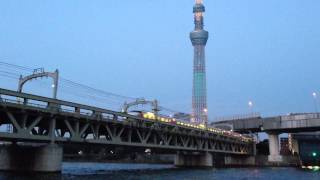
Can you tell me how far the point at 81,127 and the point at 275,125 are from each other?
96962 millimetres

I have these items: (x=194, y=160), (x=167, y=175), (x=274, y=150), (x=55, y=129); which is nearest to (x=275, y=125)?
(x=274, y=150)

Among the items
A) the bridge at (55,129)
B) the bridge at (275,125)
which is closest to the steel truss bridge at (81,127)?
the bridge at (55,129)

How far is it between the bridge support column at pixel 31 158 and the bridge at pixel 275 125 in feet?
341

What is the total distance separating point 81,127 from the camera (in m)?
78.8

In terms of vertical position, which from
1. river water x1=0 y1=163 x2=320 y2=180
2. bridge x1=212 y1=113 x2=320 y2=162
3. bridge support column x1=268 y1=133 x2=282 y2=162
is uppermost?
bridge x1=212 y1=113 x2=320 y2=162

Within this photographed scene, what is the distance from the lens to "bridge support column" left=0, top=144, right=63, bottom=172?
67.1 metres

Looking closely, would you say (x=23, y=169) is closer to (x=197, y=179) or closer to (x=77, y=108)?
(x=77, y=108)

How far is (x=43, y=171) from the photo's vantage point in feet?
219

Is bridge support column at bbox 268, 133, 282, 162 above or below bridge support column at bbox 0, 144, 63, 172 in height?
above

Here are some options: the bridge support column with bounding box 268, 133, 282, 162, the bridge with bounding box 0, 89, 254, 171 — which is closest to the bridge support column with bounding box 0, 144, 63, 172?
the bridge with bounding box 0, 89, 254, 171

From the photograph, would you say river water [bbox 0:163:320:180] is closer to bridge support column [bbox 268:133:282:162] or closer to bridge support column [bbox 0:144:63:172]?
bridge support column [bbox 0:144:63:172]

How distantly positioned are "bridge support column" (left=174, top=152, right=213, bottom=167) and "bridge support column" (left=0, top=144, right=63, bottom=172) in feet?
224

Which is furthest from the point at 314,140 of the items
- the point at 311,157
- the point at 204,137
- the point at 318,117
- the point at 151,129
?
the point at 151,129

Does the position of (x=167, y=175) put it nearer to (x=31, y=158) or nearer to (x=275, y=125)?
(x=31, y=158)
